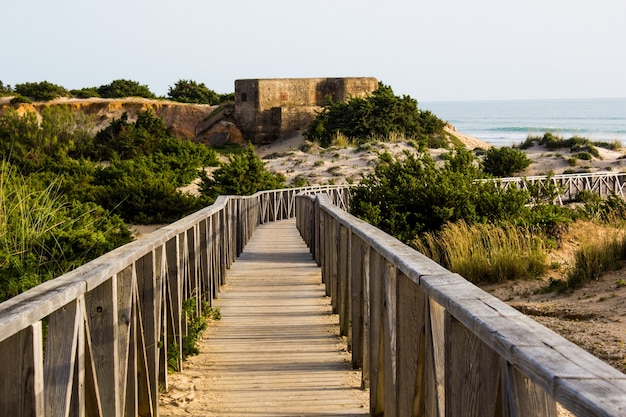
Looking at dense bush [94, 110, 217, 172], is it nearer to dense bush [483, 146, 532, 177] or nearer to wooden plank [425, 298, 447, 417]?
dense bush [483, 146, 532, 177]

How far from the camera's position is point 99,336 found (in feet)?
12.3

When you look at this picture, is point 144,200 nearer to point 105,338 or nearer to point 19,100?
point 105,338

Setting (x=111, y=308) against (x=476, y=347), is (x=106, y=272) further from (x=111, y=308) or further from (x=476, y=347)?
(x=476, y=347)

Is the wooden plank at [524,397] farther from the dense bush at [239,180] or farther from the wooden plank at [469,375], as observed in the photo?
the dense bush at [239,180]

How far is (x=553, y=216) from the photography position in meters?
16.3

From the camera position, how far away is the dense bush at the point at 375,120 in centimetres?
4644

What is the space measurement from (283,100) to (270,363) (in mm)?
48432

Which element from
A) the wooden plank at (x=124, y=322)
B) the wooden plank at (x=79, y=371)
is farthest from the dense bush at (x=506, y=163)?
the wooden plank at (x=79, y=371)

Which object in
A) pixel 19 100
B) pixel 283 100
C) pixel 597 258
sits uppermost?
pixel 19 100

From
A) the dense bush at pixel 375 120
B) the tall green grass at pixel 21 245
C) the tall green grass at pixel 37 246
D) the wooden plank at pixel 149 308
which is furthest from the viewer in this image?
the dense bush at pixel 375 120

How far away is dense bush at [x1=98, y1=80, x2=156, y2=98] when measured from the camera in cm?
6681

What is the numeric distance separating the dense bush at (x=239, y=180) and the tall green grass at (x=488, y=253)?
45.6 feet

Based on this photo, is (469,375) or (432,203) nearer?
(469,375)

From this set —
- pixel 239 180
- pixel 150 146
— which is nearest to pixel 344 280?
pixel 239 180
